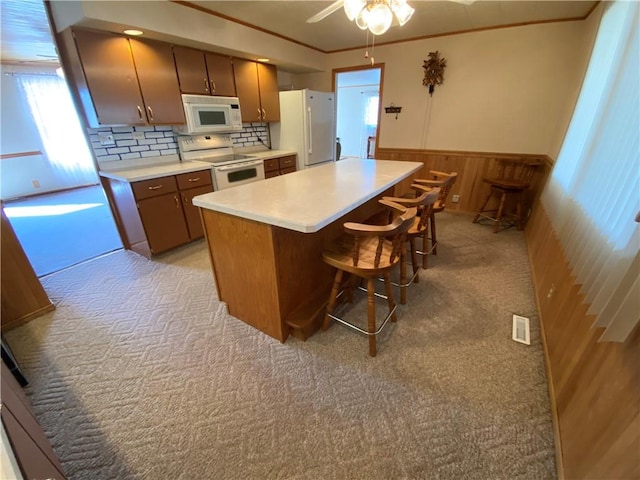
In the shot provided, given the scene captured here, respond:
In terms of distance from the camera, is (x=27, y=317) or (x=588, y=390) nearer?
(x=588, y=390)

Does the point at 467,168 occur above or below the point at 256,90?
below

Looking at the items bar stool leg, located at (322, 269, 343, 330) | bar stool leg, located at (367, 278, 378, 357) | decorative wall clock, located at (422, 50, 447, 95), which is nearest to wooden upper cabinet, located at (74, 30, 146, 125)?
bar stool leg, located at (322, 269, 343, 330)

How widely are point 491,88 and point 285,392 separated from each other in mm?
4269

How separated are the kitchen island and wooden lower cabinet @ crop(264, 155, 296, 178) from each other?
192 centimetres

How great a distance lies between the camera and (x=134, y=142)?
3.02 metres

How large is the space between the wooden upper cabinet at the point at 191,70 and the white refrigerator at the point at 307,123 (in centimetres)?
132

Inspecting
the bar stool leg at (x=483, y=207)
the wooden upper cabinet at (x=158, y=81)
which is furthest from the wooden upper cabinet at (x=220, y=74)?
the bar stool leg at (x=483, y=207)

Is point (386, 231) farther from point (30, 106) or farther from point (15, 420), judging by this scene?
point (30, 106)

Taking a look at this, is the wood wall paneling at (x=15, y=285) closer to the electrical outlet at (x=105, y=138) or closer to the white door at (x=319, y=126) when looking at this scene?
the electrical outlet at (x=105, y=138)

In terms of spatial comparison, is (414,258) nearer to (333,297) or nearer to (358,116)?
(333,297)

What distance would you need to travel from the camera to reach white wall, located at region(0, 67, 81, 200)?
476 cm

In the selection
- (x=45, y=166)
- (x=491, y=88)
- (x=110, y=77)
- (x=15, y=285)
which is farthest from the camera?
(x=45, y=166)

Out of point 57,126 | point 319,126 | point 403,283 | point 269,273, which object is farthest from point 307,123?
point 57,126

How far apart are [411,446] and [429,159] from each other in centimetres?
393
